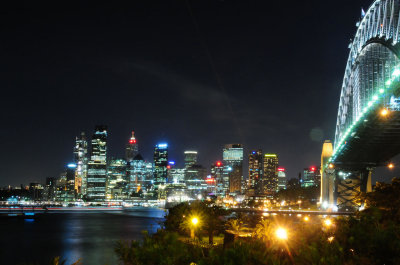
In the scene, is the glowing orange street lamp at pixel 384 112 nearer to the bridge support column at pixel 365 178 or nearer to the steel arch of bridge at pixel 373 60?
the steel arch of bridge at pixel 373 60

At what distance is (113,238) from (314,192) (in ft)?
321

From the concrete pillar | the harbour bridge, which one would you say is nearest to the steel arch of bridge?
the harbour bridge

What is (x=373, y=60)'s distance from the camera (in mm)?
53969

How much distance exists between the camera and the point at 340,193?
80438 mm

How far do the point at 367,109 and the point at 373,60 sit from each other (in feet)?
44.0

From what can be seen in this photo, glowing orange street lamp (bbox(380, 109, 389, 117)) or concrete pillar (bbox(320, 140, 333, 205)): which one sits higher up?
glowing orange street lamp (bbox(380, 109, 389, 117))

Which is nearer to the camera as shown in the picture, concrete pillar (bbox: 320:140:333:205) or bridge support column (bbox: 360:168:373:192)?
bridge support column (bbox: 360:168:373:192)

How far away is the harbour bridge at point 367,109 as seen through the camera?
41.5m

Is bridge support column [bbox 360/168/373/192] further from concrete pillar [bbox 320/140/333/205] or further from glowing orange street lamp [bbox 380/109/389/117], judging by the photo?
glowing orange street lamp [bbox 380/109/389/117]

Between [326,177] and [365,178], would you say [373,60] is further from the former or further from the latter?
[326,177]

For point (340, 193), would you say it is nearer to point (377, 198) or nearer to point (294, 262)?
point (377, 198)

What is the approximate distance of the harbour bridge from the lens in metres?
41.5

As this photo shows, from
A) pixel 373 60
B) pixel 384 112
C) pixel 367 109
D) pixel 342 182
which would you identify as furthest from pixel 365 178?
pixel 384 112

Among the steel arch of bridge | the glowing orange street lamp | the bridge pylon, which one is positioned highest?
the steel arch of bridge
